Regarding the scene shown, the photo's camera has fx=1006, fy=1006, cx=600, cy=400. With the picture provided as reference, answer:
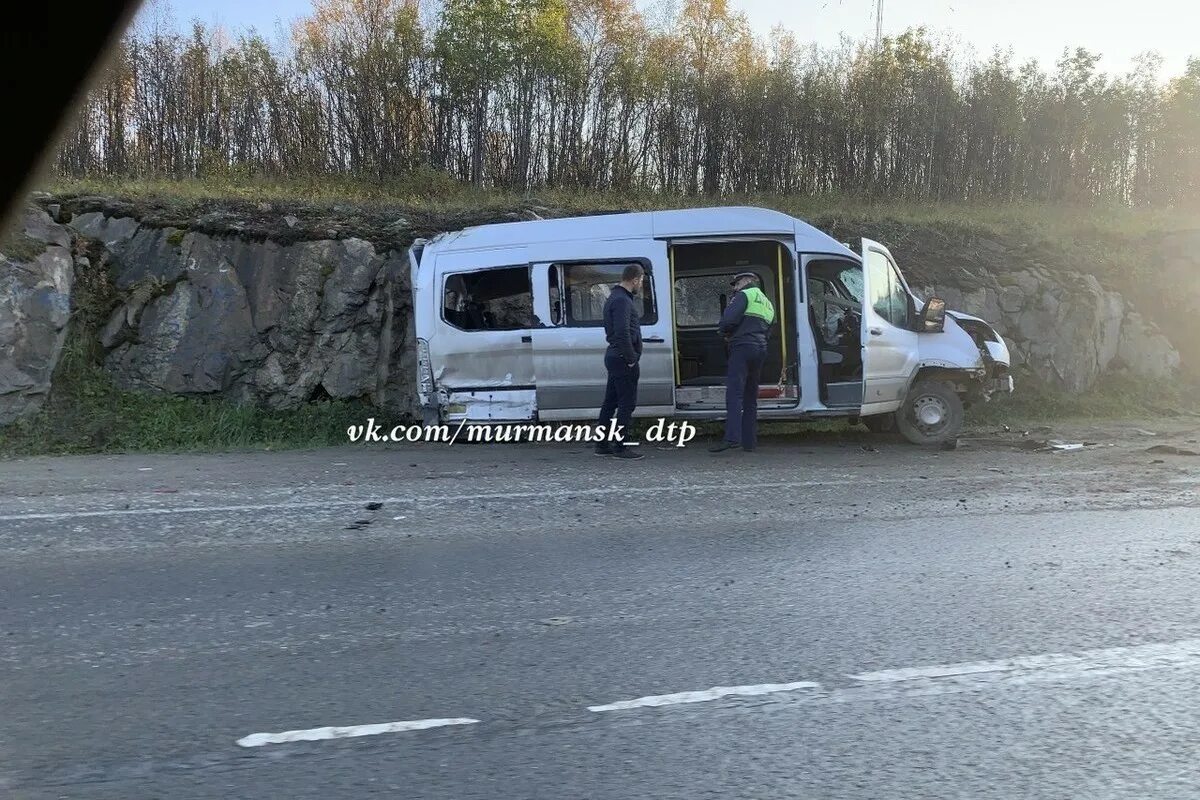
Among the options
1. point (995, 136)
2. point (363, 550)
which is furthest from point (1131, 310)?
point (363, 550)

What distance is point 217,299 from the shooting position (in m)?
12.6

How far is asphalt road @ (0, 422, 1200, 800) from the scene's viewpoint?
3.19 m

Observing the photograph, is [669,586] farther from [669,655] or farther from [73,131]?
[73,131]

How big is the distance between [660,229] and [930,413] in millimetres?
3671

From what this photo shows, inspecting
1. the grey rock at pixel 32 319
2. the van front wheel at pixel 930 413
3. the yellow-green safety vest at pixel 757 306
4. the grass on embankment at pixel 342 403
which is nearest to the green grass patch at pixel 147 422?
the grass on embankment at pixel 342 403

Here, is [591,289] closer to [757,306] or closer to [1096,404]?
[757,306]

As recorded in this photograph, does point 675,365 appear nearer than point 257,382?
Yes

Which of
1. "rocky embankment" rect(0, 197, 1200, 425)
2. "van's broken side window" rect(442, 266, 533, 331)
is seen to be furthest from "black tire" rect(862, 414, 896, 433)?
"rocky embankment" rect(0, 197, 1200, 425)

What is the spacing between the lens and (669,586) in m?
5.23

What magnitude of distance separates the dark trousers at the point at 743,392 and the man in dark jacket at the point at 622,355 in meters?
0.97

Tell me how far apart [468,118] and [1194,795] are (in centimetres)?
1556

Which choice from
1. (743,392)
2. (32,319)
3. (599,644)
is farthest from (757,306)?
(32,319)

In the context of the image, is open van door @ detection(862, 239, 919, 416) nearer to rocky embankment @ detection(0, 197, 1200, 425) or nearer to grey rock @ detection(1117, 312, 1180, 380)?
rocky embankment @ detection(0, 197, 1200, 425)

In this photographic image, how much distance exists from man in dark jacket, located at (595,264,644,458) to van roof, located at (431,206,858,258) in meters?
0.71
